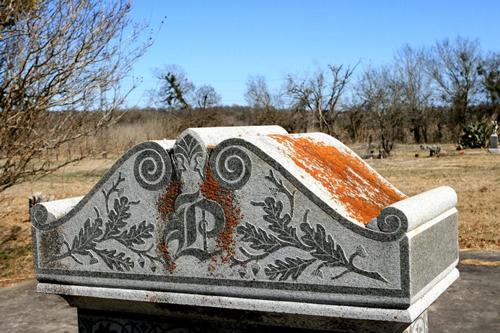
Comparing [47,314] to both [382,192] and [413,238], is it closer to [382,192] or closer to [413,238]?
[382,192]

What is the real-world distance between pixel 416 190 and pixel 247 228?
11.4m

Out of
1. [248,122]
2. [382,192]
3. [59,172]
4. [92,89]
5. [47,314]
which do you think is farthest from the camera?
[248,122]

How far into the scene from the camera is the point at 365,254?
8.74 ft

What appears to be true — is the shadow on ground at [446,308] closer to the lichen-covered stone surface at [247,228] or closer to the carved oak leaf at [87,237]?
the lichen-covered stone surface at [247,228]

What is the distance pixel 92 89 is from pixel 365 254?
6518mm

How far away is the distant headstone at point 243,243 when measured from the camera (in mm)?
2682

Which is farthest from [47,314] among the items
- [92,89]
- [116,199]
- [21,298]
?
[92,89]

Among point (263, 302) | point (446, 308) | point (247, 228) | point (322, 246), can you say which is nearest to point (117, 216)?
point (247, 228)

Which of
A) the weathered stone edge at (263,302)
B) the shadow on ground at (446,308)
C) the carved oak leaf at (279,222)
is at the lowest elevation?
the shadow on ground at (446,308)

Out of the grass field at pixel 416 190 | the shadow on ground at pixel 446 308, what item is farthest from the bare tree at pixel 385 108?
the shadow on ground at pixel 446 308

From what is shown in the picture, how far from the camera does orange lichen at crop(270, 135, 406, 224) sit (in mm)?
3004

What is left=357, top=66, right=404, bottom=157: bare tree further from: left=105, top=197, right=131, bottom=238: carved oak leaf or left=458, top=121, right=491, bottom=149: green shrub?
left=105, top=197, right=131, bottom=238: carved oak leaf

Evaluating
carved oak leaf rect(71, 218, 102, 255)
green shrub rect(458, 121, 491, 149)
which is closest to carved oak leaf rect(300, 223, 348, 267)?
carved oak leaf rect(71, 218, 102, 255)

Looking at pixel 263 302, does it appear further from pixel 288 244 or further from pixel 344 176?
pixel 344 176
